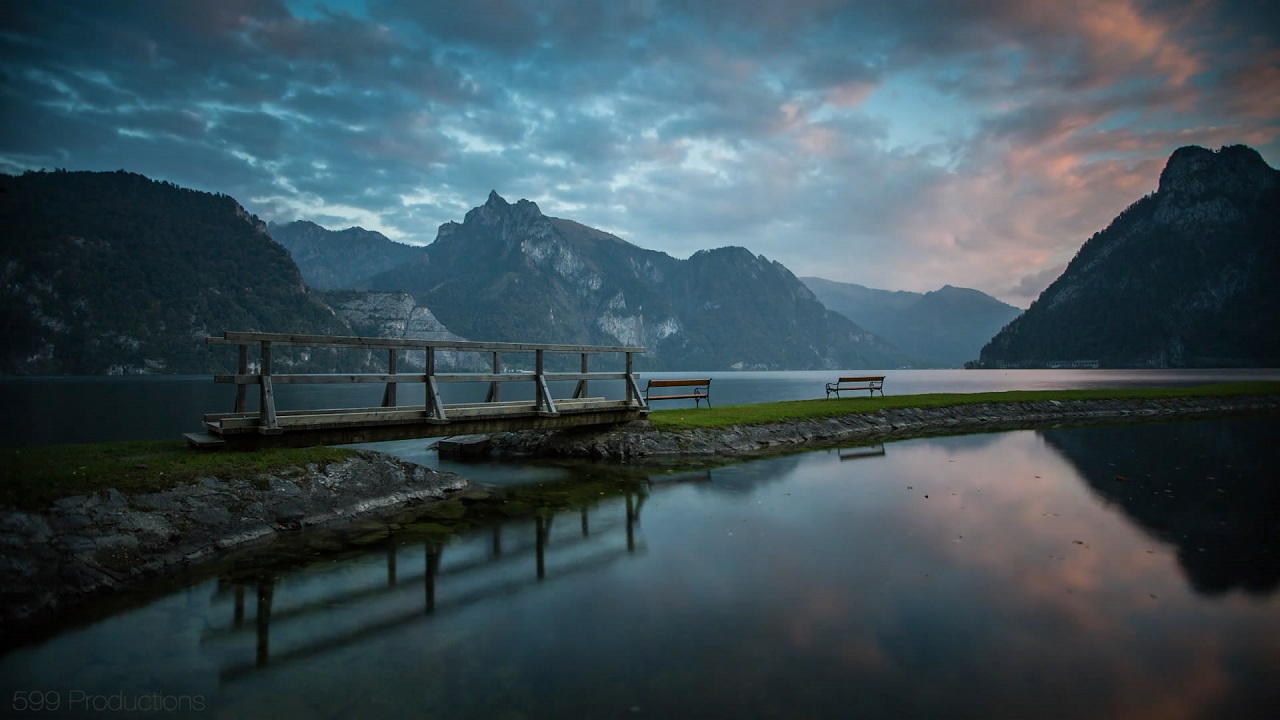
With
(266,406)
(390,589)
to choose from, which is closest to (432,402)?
(266,406)

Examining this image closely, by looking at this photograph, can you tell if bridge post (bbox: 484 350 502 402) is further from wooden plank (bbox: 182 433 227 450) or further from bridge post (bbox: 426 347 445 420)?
wooden plank (bbox: 182 433 227 450)

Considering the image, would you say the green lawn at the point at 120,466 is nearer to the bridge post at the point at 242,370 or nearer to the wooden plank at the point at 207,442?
the wooden plank at the point at 207,442

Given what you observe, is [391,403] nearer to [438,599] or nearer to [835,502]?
[438,599]

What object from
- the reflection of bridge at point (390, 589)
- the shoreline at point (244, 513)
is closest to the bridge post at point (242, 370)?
the shoreline at point (244, 513)

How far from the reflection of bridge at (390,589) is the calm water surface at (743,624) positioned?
44mm

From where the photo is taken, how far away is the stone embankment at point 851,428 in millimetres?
22078

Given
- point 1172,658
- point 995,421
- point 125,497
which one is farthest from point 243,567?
point 995,421

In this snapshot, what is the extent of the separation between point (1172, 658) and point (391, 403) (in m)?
16.5

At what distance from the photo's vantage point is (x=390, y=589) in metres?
8.70

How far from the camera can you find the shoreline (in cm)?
808

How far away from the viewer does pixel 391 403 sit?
16.5 metres

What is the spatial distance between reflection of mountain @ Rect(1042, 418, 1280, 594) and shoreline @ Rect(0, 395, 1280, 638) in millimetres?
10538

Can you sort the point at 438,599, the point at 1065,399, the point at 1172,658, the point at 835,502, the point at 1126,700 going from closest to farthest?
1. the point at 1126,700
2. the point at 1172,658
3. the point at 438,599
4. the point at 835,502
5. the point at 1065,399

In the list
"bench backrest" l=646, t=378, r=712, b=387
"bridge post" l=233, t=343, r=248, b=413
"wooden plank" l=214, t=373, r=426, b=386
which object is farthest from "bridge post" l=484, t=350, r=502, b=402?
"bridge post" l=233, t=343, r=248, b=413
